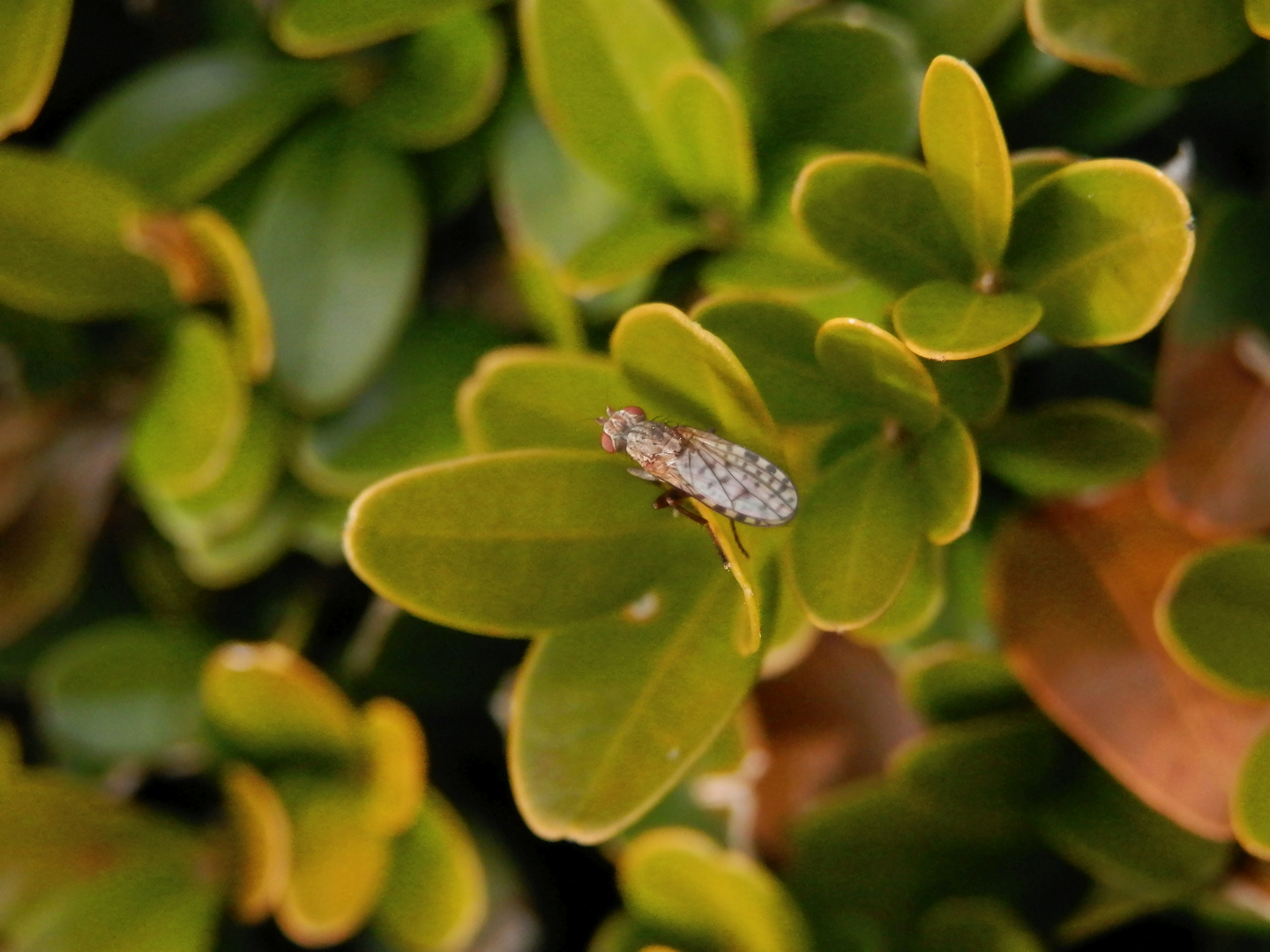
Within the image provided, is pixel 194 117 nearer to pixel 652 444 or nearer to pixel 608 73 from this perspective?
pixel 608 73

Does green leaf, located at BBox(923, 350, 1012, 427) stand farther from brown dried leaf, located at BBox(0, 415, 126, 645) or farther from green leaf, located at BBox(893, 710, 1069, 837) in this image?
brown dried leaf, located at BBox(0, 415, 126, 645)

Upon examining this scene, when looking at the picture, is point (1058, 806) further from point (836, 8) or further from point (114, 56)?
point (114, 56)

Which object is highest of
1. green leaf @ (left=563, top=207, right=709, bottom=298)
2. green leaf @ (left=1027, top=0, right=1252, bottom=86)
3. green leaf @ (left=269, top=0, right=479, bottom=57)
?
green leaf @ (left=269, top=0, right=479, bottom=57)

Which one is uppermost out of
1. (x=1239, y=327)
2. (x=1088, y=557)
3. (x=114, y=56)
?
(x=114, y=56)

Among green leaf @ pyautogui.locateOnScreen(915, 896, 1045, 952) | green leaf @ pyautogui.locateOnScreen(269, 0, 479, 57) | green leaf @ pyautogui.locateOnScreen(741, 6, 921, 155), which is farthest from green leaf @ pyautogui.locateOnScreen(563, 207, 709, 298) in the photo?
green leaf @ pyautogui.locateOnScreen(915, 896, 1045, 952)

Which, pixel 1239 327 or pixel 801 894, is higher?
pixel 1239 327

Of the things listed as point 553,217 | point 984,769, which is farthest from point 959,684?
point 553,217

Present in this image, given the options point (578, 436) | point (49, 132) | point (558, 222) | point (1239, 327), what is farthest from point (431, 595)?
point (49, 132)

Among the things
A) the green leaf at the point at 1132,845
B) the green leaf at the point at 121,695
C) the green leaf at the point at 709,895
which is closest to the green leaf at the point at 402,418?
the green leaf at the point at 121,695
